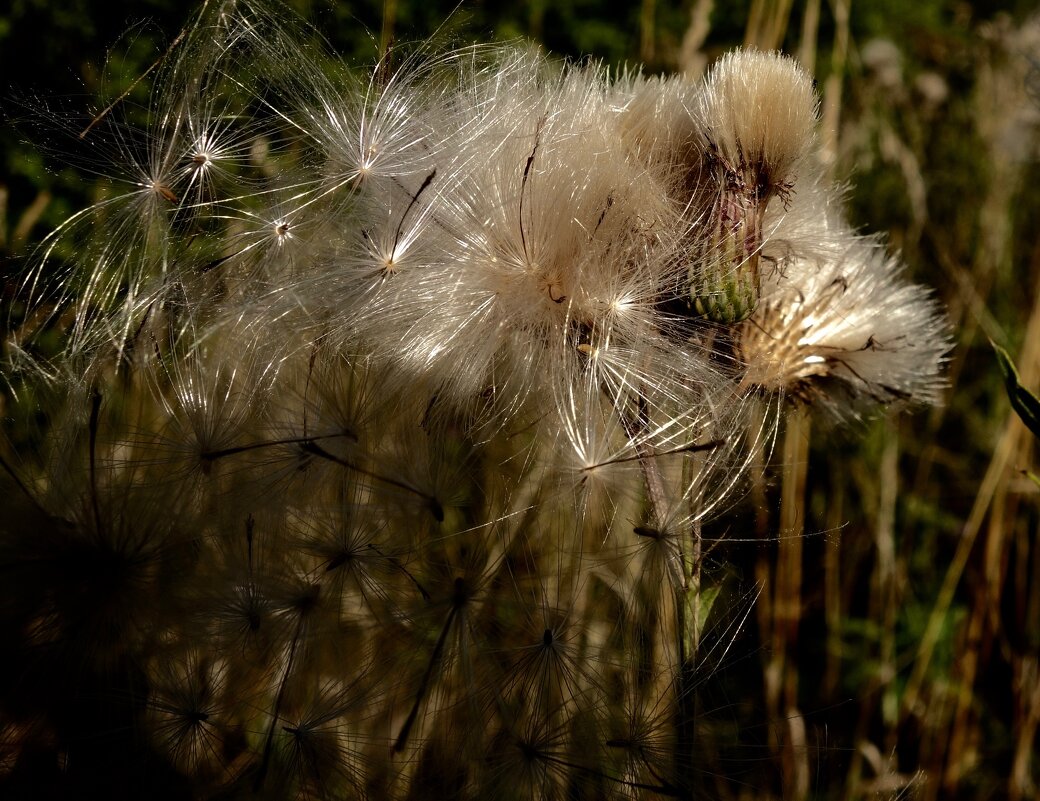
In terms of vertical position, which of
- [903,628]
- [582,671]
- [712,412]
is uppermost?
[712,412]

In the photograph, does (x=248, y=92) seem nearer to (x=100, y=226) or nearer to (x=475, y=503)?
(x=100, y=226)

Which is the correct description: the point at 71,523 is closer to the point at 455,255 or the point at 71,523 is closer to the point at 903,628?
the point at 455,255

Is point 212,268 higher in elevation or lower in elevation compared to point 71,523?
higher

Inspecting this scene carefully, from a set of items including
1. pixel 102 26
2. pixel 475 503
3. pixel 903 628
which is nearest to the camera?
pixel 475 503

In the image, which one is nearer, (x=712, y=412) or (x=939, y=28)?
(x=712, y=412)

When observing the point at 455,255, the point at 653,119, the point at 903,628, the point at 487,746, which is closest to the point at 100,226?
the point at 455,255

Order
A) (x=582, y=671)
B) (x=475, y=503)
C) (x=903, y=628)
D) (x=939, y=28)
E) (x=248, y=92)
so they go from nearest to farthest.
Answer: (x=582, y=671) → (x=475, y=503) → (x=248, y=92) → (x=903, y=628) → (x=939, y=28)

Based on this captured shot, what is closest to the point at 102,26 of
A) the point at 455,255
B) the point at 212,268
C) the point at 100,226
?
the point at 100,226
